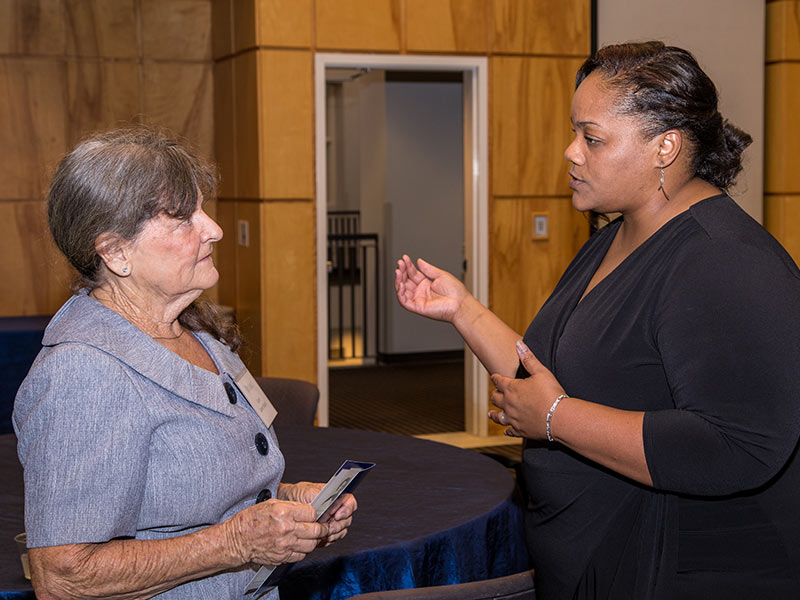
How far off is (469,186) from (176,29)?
246 centimetres

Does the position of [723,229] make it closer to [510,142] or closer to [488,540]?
[488,540]

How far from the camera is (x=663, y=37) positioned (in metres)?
6.55

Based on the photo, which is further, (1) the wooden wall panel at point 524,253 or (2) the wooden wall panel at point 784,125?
(2) the wooden wall panel at point 784,125

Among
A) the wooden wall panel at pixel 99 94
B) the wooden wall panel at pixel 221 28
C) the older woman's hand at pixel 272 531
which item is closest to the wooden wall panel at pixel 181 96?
the wooden wall panel at pixel 99 94

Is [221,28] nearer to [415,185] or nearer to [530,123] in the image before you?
[530,123]

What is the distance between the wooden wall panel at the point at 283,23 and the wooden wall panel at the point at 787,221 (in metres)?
3.59

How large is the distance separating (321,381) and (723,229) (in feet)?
15.2

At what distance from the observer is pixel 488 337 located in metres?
2.17

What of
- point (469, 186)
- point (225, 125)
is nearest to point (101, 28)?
point (225, 125)

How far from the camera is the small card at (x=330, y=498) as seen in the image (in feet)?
4.88

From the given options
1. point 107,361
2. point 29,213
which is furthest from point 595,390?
point 29,213

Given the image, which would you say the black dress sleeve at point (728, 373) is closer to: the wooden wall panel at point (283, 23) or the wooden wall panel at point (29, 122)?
the wooden wall panel at point (283, 23)

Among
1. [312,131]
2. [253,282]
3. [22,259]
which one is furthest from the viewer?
[22,259]

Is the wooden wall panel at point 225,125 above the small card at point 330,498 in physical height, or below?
above
